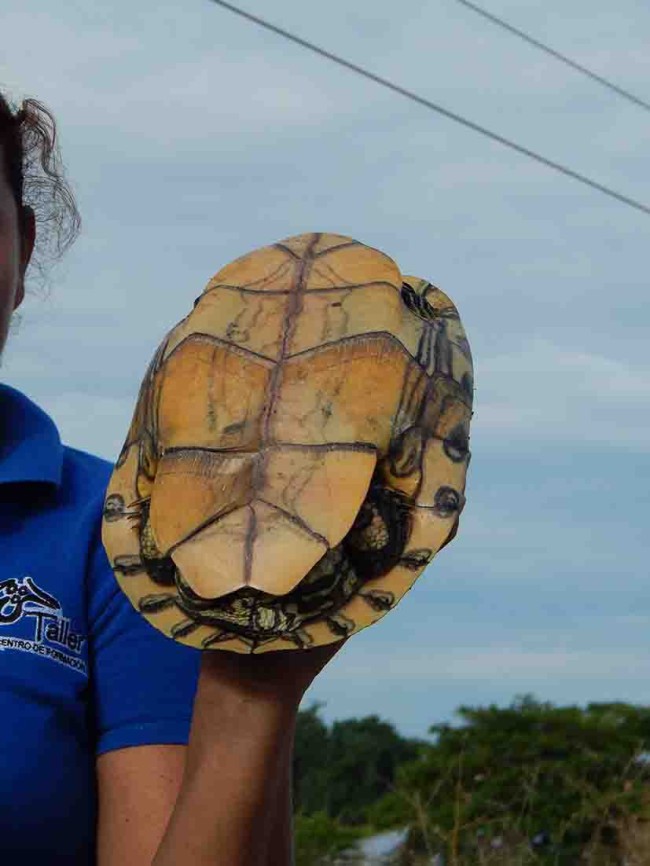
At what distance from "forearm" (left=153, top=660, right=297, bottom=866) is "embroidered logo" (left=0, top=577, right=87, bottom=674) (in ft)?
0.96

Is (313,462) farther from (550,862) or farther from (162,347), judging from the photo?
(550,862)

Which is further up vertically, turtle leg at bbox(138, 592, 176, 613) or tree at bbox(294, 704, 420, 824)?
tree at bbox(294, 704, 420, 824)

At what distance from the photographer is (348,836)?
5.77 m

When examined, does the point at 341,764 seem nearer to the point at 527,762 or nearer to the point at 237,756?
the point at 527,762

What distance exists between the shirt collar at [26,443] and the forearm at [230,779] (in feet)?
1.46

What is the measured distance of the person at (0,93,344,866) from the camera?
3.60 feet

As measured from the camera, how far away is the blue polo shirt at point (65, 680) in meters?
1.32

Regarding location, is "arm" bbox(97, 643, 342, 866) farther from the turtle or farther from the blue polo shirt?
the blue polo shirt

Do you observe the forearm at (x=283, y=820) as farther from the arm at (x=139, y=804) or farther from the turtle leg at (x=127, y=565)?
the turtle leg at (x=127, y=565)

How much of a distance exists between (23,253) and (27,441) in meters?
0.22

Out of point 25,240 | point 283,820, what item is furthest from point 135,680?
point 25,240

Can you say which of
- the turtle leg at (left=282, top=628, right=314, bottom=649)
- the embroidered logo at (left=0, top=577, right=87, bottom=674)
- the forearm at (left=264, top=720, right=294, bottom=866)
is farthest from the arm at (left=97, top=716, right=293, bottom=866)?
the turtle leg at (left=282, top=628, right=314, bottom=649)

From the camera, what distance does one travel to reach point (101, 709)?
1.36 metres

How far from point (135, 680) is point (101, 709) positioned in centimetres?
5
